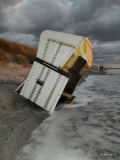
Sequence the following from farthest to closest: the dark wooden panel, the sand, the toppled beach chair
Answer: the dark wooden panel < the toppled beach chair < the sand

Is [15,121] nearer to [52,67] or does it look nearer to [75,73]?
[52,67]

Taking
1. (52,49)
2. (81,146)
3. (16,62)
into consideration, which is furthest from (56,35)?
(16,62)

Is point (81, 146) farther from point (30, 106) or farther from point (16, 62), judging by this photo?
point (16, 62)

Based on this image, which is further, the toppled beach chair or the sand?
the toppled beach chair

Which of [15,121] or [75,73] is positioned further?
[75,73]

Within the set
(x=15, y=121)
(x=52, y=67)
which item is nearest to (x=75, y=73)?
(x=52, y=67)

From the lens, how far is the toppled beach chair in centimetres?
306

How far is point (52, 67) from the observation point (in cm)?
321

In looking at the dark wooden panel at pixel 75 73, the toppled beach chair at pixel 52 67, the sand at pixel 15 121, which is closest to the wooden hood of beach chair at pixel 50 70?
the toppled beach chair at pixel 52 67

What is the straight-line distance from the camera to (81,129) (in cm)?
265

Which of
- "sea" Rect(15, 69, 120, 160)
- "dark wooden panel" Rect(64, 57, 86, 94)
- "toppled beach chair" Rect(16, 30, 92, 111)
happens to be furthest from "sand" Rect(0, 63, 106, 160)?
"dark wooden panel" Rect(64, 57, 86, 94)

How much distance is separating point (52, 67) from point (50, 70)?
82 millimetres

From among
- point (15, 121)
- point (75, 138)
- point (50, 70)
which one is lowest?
point (15, 121)

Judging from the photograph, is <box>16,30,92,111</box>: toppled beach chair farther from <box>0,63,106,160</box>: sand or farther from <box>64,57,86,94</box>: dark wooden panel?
<box>64,57,86,94</box>: dark wooden panel
